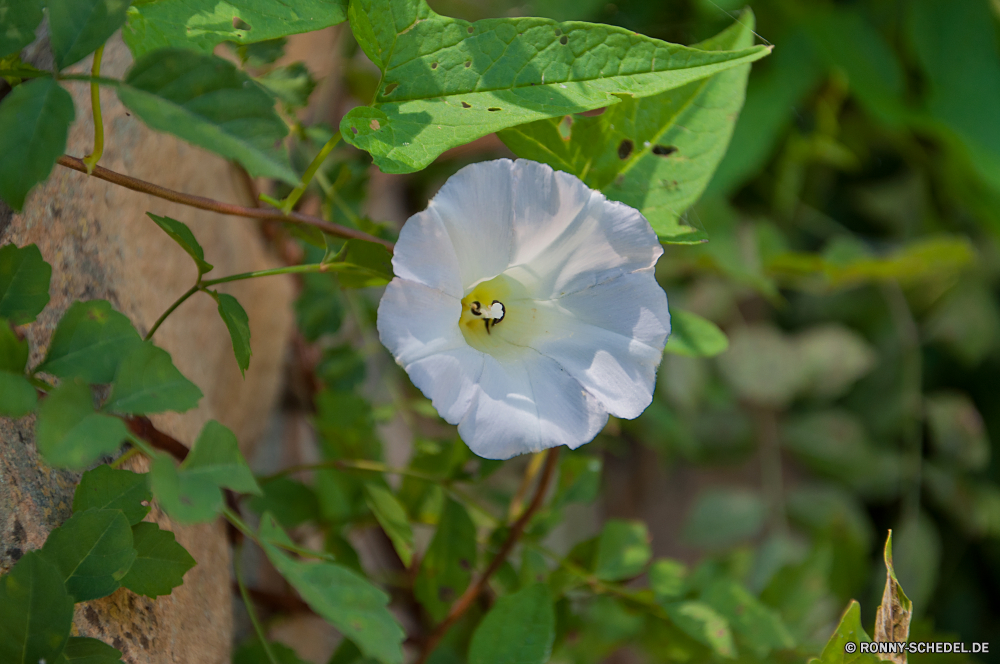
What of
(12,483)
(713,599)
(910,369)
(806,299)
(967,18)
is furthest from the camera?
(806,299)

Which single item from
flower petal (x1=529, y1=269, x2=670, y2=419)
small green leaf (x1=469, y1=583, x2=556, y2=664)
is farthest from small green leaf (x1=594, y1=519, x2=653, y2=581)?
flower petal (x1=529, y1=269, x2=670, y2=419)

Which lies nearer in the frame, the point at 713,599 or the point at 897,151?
the point at 713,599

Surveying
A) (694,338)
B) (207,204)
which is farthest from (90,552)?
(694,338)

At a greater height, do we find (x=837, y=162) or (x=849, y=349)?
(x=837, y=162)

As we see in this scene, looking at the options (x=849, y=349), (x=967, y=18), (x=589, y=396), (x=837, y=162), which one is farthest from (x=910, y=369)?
(x=589, y=396)

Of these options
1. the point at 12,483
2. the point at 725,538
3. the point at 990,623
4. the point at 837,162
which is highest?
the point at 12,483

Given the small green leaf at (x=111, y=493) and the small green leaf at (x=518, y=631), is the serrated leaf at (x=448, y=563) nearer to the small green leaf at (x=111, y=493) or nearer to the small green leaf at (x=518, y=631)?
the small green leaf at (x=518, y=631)

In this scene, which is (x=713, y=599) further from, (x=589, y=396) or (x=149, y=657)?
(x=149, y=657)

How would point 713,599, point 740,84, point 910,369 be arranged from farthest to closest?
point 910,369, point 713,599, point 740,84
